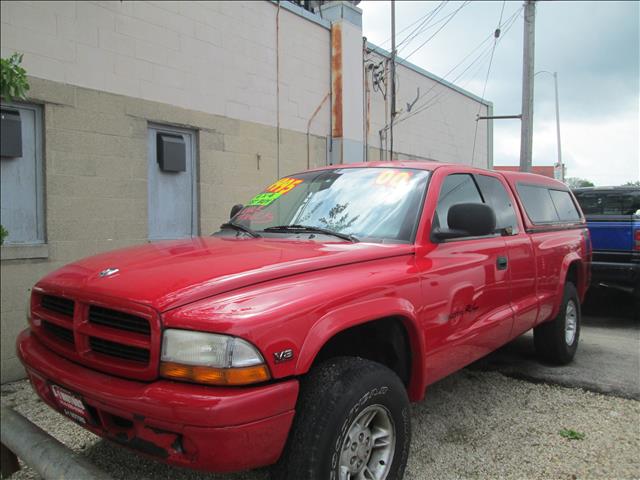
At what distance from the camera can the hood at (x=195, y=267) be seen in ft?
7.24

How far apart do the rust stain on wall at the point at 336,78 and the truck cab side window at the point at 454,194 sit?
5.37 meters

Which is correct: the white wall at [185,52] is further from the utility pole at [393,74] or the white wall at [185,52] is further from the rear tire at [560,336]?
the rear tire at [560,336]

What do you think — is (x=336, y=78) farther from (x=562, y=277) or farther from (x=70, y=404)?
(x=70, y=404)

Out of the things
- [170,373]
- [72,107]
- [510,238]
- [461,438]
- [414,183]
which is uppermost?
[72,107]

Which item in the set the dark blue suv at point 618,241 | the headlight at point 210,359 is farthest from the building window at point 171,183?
the dark blue suv at point 618,241

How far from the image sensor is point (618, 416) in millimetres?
3936

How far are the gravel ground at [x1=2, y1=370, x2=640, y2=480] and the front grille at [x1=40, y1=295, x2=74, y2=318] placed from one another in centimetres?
107

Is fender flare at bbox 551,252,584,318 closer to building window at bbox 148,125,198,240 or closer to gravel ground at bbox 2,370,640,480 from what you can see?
gravel ground at bbox 2,370,640,480

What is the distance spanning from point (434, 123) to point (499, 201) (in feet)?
31.2

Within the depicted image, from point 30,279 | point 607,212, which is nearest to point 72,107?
point 30,279

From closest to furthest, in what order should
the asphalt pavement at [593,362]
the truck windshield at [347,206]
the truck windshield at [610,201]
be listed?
the truck windshield at [347,206] → the asphalt pavement at [593,362] → the truck windshield at [610,201]

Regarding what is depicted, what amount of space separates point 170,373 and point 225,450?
37 centimetres

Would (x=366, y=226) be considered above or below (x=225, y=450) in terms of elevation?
above

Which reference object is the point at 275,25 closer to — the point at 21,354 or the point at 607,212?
the point at 607,212
